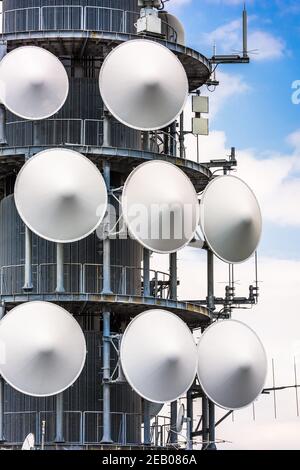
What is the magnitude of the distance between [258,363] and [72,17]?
55.9 feet

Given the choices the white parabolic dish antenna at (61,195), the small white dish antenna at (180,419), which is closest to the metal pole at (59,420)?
the small white dish antenna at (180,419)

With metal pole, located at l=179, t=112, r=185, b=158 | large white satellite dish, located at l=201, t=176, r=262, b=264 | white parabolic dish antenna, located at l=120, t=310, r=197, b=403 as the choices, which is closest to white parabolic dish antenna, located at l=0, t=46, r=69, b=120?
large white satellite dish, located at l=201, t=176, r=262, b=264

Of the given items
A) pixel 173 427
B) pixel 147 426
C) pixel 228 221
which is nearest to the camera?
pixel 147 426

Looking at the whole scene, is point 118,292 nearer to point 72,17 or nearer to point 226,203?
point 226,203

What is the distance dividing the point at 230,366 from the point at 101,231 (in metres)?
7.67

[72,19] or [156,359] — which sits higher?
[72,19]

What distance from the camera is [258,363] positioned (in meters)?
69.7

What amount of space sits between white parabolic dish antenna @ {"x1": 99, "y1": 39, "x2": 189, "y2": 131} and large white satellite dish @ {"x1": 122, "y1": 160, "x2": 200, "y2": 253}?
2.15 meters

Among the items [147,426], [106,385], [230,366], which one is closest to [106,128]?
[106,385]

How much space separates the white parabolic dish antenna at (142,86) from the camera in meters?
68.4

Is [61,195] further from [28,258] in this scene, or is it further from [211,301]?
[211,301]

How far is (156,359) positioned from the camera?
2616 inches
